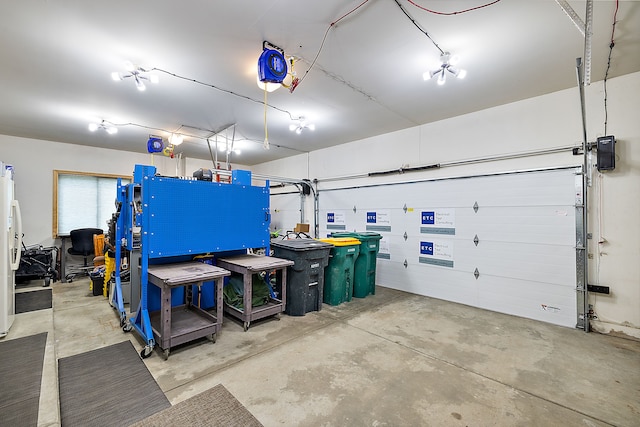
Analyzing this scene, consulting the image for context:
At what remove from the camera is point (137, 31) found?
244 cm

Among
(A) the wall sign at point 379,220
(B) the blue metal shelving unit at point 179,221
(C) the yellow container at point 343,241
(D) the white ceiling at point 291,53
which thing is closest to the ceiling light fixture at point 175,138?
(D) the white ceiling at point 291,53

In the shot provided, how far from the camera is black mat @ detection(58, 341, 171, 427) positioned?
1.86m

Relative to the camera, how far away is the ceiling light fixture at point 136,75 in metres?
2.95

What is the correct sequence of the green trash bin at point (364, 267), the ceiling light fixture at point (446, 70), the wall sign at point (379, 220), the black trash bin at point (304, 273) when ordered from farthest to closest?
the wall sign at point (379, 220)
the green trash bin at point (364, 267)
the black trash bin at point (304, 273)
the ceiling light fixture at point (446, 70)

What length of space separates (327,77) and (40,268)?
20.5 feet

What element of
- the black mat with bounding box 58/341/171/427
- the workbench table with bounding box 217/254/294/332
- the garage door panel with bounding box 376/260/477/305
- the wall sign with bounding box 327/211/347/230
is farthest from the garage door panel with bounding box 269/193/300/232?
the black mat with bounding box 58/341/171/427

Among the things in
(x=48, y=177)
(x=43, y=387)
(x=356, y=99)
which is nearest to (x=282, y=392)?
(x=43, y=387)

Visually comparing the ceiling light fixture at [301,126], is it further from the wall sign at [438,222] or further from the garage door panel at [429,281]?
the garage door panel at [429,281]

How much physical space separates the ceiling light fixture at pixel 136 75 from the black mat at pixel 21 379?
285 centimetres

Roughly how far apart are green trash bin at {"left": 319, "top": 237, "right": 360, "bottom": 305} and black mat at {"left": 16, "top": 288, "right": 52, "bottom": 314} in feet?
13.4

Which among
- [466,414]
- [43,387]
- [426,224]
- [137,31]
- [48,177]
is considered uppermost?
[137,31]

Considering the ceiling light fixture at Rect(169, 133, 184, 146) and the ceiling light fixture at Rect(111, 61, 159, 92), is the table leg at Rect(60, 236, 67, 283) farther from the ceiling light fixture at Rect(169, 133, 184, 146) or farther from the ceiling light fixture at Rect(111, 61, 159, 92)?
the ceiling light fixture at Rect(111, 61, 159, 92)

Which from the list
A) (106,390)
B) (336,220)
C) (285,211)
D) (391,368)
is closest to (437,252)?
(336,220)

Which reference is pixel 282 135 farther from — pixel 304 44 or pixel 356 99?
pixel 304 44
